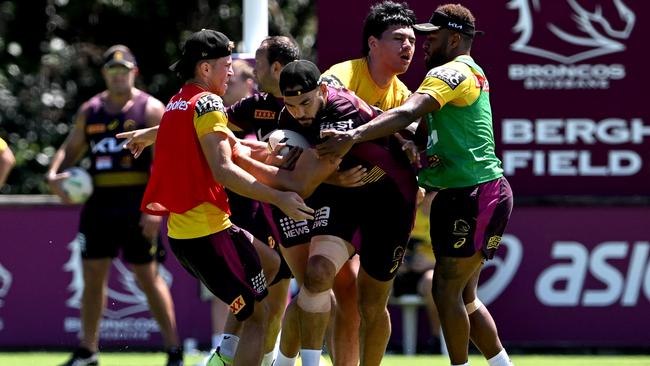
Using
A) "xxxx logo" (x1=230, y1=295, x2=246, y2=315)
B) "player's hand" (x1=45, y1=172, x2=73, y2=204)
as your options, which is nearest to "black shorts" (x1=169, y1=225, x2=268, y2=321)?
"xxxx logo" (x1=230, y1=295, x2=246, y2=315)

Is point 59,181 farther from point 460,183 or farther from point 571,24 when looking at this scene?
point 571,24

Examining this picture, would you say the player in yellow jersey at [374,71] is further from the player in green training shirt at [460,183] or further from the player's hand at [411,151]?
the player's hand at [411,151]

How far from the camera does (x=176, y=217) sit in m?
7.95

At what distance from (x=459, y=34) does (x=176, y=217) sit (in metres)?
2.02

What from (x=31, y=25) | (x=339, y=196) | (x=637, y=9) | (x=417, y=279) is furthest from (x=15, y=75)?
(x=339, y=196)

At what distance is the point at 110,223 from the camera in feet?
36.3

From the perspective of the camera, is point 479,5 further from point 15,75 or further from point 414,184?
point 15,75

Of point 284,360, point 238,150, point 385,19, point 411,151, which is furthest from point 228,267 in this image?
point 385,19

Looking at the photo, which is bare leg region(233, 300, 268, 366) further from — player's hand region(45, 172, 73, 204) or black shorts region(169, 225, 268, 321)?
player's hand region(45, 172, 73, 204)

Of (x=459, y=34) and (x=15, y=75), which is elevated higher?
(x=459, y=34)

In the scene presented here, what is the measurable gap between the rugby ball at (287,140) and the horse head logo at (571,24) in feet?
15.1

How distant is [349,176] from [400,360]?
3.86m

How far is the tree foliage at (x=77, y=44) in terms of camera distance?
58.9 feet

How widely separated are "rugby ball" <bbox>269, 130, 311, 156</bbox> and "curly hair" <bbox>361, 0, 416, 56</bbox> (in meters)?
1.09
